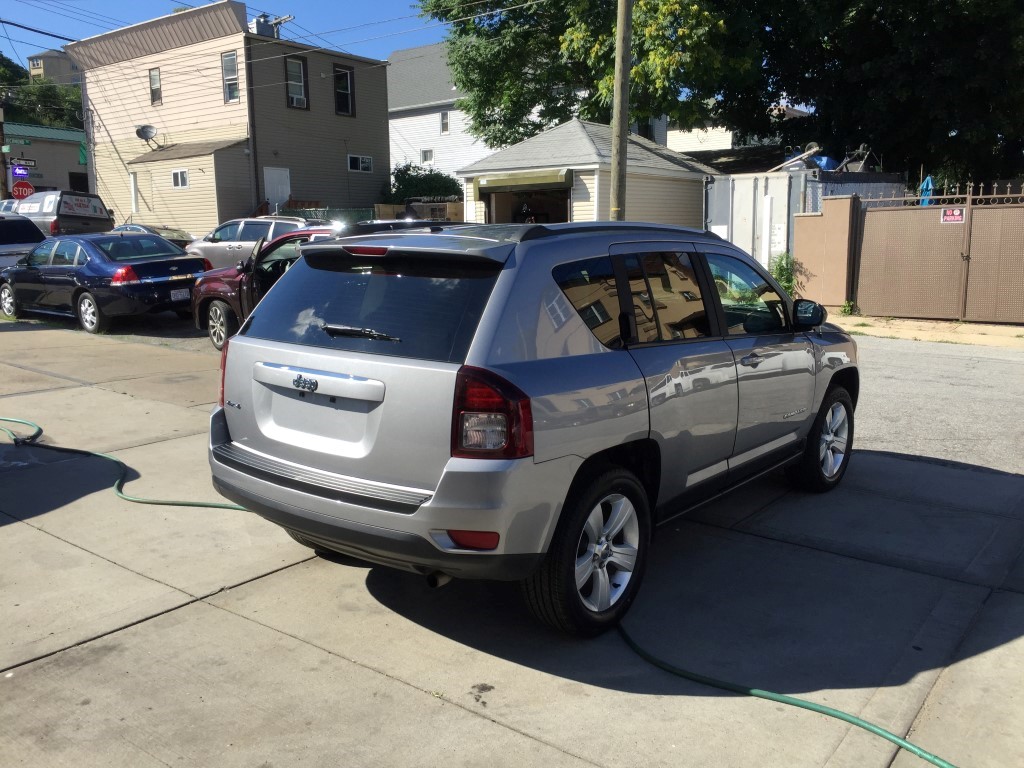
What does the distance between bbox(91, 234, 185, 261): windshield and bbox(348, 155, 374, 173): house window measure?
64.1 feet

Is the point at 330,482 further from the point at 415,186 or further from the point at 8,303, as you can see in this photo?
the point at 415,186

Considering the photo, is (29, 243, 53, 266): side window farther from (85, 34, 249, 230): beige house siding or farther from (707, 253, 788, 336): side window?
(85, 34, 249, 230): beige house siding

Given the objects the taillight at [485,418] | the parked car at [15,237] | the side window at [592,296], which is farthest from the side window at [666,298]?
the parked car at [15,237]

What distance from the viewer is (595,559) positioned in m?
4.09

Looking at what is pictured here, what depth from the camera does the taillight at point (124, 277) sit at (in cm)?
1366

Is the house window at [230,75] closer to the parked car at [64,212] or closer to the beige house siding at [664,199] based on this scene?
the parked car at [64,212]

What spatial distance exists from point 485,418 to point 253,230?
634 inches

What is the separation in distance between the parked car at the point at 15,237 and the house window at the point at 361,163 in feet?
52.6

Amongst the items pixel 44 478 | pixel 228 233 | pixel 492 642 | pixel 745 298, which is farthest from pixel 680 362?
pixel 228 233

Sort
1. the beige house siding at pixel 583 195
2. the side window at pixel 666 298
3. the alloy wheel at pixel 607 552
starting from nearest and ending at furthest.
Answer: the alloy wheel at pixel 607 552 → the side window at pixel 666 298 → the beige house siding at pixel 583 195

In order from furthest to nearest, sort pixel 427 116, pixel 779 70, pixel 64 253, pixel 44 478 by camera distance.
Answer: pixel 427 116 < pixel 779 70 < pixel 64 253 < pixel 44 478

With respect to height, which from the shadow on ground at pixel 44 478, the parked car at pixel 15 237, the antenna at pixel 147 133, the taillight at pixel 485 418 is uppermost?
the antenna at pixel 147 133

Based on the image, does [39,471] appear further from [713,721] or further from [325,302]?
[713,721]

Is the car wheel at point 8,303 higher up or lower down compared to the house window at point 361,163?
lower down
